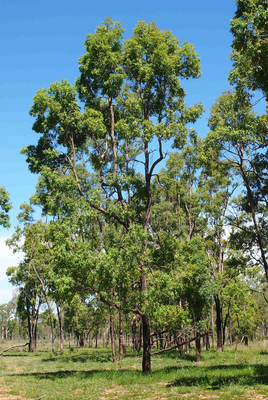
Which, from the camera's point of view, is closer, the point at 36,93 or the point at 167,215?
the point at 36,93

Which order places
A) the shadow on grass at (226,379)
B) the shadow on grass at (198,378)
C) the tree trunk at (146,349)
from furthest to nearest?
the tree trunk at (146,349), the shadow on grass at (198,378), the shadow on grass at (226,379)

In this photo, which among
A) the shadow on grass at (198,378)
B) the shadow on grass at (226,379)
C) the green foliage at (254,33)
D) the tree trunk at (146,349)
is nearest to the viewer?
the shadow on grass at (226,379)

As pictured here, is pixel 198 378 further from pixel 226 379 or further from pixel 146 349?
pixel 146 349

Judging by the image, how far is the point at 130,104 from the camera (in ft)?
59.4

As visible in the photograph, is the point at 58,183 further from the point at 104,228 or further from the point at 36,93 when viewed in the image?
the point at 104,228

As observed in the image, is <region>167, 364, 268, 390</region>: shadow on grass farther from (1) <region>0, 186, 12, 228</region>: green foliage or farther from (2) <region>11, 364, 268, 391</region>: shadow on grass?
(1) <region>0, 186, 12, 228</region>: green foliage

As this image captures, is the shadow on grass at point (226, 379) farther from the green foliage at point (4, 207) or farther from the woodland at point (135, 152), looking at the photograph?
the green foliage at point (4, 207)

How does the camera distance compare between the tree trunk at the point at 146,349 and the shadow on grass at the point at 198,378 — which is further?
the tree trunk at the point at 146,349

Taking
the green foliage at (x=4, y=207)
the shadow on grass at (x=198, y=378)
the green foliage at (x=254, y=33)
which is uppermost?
the green foliage at (x=254, y=33)

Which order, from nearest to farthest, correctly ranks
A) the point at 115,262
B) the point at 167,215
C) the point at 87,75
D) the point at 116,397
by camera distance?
the point at 116,397 < the point at 115,262 < the point at 87,75 < the point at 167,215

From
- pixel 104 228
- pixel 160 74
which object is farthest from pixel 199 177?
pixel 160 74

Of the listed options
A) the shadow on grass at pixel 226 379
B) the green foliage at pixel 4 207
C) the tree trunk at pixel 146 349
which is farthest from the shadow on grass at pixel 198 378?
the green foliage at pixel 4 207

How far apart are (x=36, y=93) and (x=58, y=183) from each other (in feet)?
17.4

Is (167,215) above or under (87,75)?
under
